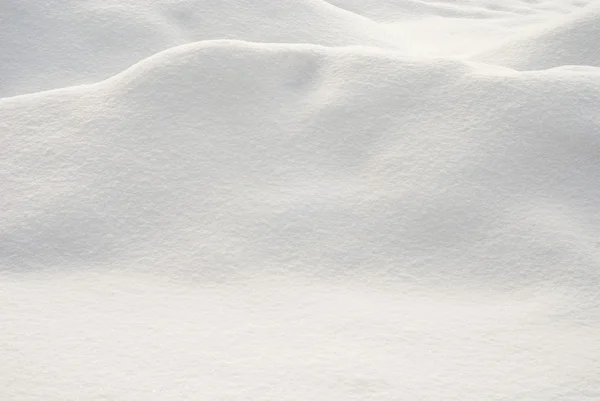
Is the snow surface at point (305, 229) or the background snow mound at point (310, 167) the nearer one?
the snow surface at point (305, 229)

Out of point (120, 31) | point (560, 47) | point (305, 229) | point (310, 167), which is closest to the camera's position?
point (305, 229)

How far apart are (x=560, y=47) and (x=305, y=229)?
98 centimetres

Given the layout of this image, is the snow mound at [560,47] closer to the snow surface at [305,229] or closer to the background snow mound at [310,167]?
the snow surface at [305,229]

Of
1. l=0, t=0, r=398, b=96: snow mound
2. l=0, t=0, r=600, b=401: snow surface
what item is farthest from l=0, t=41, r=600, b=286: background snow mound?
l=0, t=0, r=398, b=96: snow mound

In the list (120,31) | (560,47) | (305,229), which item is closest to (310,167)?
(305,229)

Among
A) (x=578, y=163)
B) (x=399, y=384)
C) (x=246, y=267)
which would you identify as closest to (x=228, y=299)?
(x=246, y=267)

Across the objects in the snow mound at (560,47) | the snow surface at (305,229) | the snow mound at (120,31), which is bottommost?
the snow surface at (305,229)

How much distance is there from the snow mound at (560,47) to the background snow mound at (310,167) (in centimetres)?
33

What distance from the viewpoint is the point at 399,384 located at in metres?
1.10

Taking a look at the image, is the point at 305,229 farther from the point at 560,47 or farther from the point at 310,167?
the point at 560,47

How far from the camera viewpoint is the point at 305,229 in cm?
148

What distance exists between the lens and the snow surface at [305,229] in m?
1.14

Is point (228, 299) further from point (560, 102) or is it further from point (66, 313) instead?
point (560, 102)

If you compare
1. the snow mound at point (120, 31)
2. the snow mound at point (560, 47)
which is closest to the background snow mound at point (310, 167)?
the snow mound at point (560, 47)
